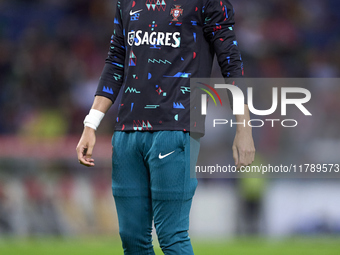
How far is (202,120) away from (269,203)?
419 centimetres

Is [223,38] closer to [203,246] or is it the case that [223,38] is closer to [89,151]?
[89,151]

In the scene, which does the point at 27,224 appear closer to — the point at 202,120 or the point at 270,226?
the point at 270,226

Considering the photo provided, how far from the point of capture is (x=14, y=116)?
26.3 ft

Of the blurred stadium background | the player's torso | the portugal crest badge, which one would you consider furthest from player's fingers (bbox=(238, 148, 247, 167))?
the blurred stadium background

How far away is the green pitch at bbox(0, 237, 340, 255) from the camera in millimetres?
5223

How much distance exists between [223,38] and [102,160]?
4263mm

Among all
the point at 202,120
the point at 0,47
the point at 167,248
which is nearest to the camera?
the point at 167,248

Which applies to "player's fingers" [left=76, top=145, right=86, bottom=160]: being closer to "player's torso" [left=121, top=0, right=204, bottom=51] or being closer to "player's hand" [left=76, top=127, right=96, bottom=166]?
"player's hand" [left=76, top=127, right=96, bottom=166]

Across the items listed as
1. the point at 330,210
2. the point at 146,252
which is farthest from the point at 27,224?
the point at 146,252

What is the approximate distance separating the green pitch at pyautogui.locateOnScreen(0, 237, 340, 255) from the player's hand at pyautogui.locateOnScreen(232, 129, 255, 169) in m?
2.84

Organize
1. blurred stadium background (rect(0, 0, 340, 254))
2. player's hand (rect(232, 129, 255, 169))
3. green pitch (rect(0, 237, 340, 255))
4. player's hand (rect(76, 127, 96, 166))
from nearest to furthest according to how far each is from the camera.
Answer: player's hand (rect(232, 129, 255, 169)) → player's hand (rect(76, 127, 96, 166)) → green pitch (rect(0, 237, 340, 255)) → blurred stadium background (rect(0, 0, 340, 254))

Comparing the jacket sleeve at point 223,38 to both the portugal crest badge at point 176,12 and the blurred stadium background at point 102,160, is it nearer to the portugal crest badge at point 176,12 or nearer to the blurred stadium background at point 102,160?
the portugal crest badge at point 176,12

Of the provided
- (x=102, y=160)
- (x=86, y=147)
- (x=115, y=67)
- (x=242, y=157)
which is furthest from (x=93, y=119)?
(x=102, y=160)

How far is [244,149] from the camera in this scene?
2.35 m
